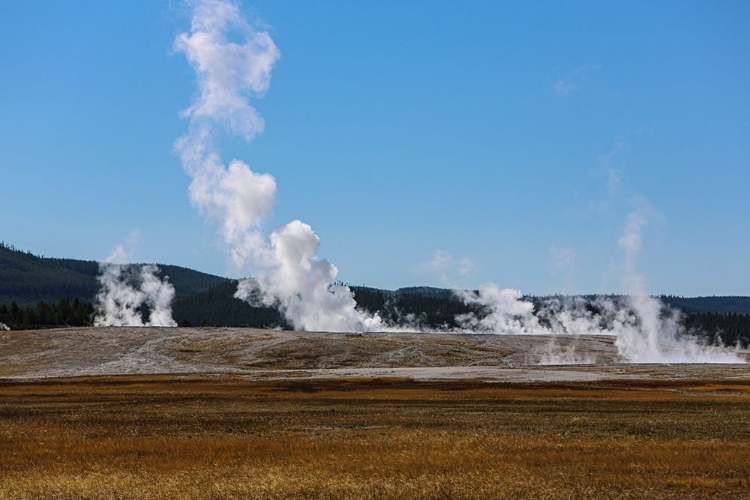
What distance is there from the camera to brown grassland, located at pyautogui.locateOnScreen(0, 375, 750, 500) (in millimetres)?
24266

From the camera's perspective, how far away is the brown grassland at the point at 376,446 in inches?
955

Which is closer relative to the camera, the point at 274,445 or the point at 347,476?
the point at 347,476

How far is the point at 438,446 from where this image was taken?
32.7 meters

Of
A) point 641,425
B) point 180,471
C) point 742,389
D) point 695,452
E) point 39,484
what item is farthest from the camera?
point 742,389

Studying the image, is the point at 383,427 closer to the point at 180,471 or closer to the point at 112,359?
the point at 180,471

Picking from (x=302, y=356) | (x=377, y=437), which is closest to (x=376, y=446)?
(x=377, y=437)

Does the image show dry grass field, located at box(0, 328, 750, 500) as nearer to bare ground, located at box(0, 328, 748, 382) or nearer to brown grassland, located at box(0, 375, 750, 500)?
brown grassland, located at box(0, 375, 750, 500)

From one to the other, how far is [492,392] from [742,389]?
79.6 ft

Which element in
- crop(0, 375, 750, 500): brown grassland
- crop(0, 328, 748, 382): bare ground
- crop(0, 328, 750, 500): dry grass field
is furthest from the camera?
crop(0, 328, 748, 382): bare ground

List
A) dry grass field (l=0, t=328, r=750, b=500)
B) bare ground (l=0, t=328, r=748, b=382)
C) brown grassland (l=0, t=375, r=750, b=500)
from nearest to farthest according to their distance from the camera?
1. brown grassland (l=0, t=375, r=750, b=500)
2. dry grass field (l=0, t=328, r=750, b=500)
3. bare ground (l=0, t=328, r=748, b=382)

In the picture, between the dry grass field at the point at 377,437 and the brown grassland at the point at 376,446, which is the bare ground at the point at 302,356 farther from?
the brown grassland at the point at 376,446

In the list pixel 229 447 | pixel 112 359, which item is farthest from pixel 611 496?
pixel 112 359

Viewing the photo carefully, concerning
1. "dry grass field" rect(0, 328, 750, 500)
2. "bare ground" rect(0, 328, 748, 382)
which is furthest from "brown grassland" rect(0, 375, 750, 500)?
"bare ground" rect(0, 328, 748, 382)

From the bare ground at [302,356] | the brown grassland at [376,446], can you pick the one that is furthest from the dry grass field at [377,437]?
the bare ground at [302,356]
